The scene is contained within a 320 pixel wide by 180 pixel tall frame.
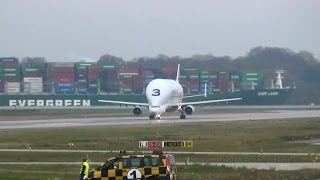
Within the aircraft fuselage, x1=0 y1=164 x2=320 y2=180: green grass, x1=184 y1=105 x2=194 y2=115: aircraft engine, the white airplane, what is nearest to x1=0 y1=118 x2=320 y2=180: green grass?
x1=0 y1=164 x2=320 y2=180: green grass

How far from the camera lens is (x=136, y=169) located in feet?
102

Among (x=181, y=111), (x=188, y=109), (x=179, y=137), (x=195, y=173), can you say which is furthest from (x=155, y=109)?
(x=195, y=173)

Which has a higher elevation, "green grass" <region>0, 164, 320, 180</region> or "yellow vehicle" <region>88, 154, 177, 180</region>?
"yellow vehicle" <region>88, 154, 177, 180</region>

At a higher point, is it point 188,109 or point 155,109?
point 155,109

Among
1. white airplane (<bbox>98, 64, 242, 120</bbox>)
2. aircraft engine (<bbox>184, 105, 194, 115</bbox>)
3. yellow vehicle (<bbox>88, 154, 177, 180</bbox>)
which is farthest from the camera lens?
aircraft engine (<bbox>184, 105, 194, 115</bbox>)

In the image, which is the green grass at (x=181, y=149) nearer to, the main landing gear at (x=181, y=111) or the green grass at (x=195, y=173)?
the green grass at (x=195, y=173)

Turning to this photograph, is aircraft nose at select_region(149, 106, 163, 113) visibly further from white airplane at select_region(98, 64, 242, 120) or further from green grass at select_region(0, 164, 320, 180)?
green grass at select_region(0, 164, 320, 180)

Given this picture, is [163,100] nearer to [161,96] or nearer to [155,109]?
[161,96]

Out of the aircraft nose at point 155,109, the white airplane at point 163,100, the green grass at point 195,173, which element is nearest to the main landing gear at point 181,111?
the white airplane at point 163,100

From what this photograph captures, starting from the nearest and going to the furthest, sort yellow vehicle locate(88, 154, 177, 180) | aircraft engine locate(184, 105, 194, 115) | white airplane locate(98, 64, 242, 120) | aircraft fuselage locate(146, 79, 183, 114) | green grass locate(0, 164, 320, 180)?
yellow vehicle locate(88, 154, 177, 180), green grass locate(0, 164, 320, 180), white airplane locate(98, 64, 242, 120), aircraft fuselage locate(146, 79, 183, 114), aircraft engine locate(184, 105, 194, 115)

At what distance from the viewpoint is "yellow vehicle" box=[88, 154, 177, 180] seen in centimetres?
3089

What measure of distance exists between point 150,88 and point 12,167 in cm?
7463

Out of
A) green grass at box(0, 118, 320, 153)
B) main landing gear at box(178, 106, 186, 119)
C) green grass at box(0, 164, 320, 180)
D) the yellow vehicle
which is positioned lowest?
main landing gear at box(178, 106, 186, 119)

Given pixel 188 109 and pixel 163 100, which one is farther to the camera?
pixel 188 109
